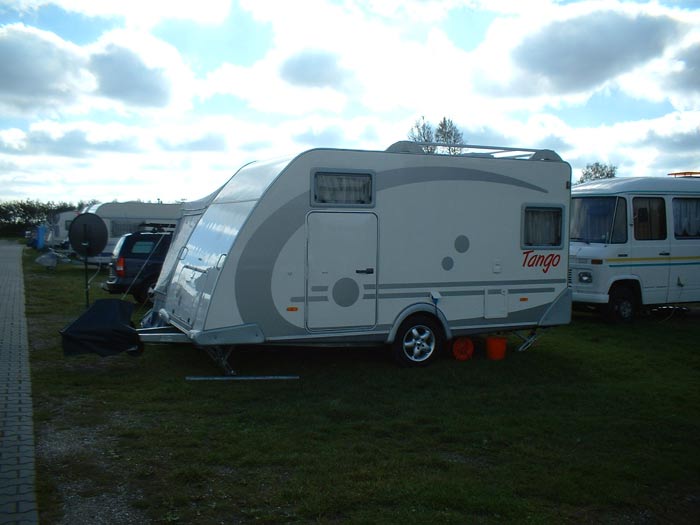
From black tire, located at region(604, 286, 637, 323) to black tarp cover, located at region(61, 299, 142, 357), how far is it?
29.9 feet

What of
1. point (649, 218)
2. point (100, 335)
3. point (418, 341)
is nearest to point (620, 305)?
point (649, 218)

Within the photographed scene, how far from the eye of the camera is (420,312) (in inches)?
365

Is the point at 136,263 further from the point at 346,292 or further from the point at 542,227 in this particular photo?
the point at 542,227

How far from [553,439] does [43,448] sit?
4464 millimetres

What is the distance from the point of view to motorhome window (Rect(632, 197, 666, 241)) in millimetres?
13688

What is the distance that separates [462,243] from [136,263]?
8.70 m

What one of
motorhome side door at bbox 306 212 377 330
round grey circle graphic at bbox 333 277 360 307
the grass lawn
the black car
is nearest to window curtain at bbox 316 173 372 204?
motorhome side door at bbox 306 212 377 330

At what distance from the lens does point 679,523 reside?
471 cm

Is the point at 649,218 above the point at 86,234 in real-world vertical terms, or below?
above

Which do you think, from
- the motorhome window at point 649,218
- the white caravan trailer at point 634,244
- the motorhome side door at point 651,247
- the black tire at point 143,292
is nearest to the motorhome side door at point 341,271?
the white caravan trailer at point 634,244

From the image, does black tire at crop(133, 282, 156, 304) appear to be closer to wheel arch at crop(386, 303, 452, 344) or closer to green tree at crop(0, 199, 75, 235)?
wheel arch at crop(386, 303, 452, 344)

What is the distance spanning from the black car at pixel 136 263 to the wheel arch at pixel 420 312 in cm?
774

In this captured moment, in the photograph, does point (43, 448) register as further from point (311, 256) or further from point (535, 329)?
point (535, 329)

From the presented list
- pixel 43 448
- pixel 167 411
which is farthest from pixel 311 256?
pixel 43 448
